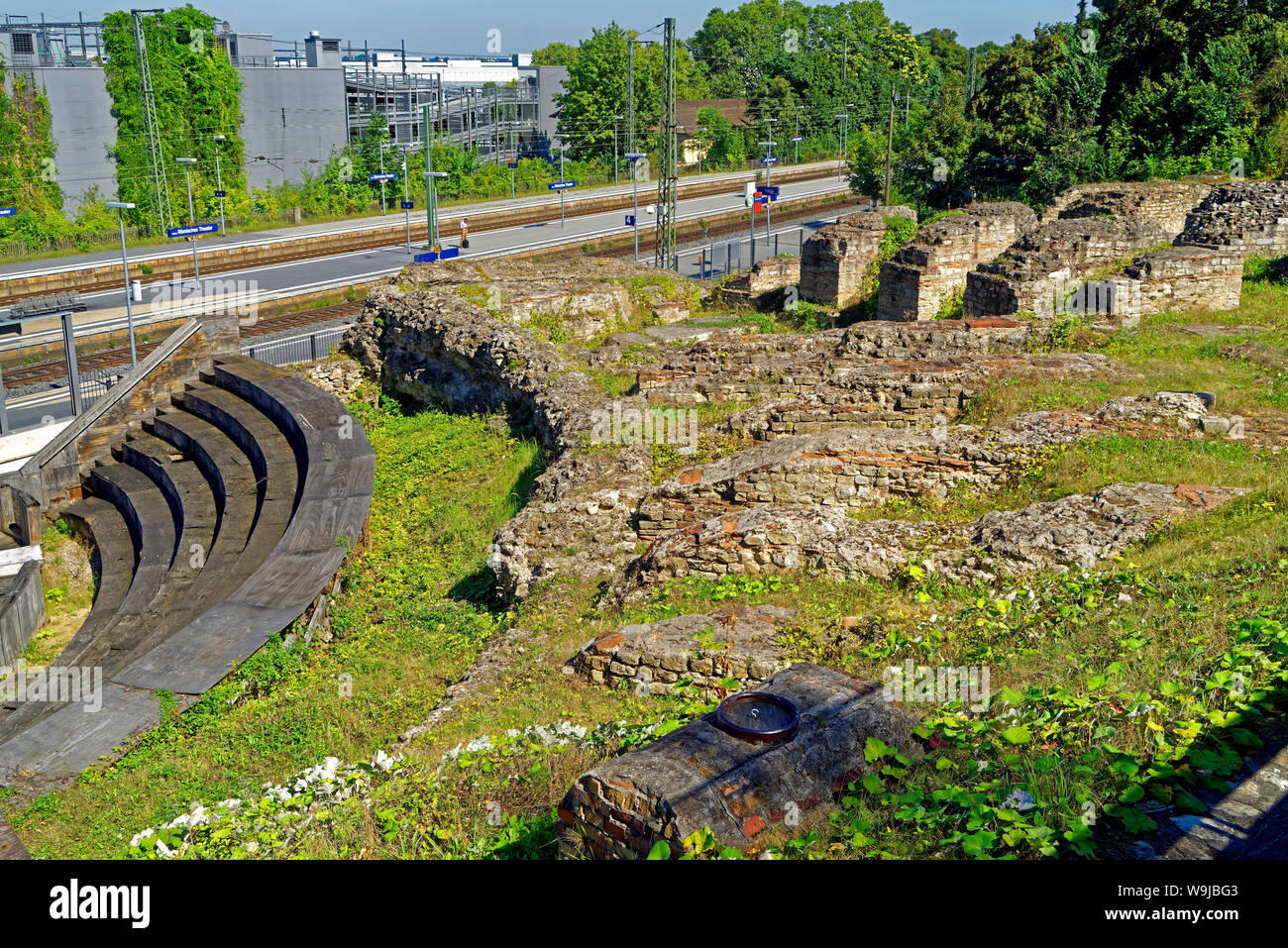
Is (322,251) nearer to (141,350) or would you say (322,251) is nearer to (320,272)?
(320,272)

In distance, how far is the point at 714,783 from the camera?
547 centimetres

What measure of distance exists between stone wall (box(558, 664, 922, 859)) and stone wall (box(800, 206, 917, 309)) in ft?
69.5

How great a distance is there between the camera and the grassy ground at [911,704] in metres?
5.53

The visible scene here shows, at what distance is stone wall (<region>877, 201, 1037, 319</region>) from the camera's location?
2192cm

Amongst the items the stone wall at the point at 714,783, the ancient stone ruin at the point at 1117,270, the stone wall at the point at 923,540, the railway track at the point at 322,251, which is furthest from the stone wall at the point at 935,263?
the railway track at the point at 322,251

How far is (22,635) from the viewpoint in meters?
14.4

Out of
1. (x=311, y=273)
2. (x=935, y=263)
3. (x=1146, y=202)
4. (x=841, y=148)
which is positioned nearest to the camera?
(x=935, y=263)

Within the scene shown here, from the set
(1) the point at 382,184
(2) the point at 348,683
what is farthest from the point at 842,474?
(1) the point at 382,184

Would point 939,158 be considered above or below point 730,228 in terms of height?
above

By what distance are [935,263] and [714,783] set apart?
1828 centimetres

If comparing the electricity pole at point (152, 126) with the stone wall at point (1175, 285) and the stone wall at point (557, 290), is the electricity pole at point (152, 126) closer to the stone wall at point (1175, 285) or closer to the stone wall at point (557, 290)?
the stone wall at point (557, 290)

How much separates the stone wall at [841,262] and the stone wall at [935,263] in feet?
11.1

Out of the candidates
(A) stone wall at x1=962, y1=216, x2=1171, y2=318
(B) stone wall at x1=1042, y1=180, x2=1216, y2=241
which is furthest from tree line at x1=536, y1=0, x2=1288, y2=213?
(A) stone wall at x1=962, y1=216, x2=1171, y2=318
